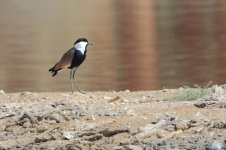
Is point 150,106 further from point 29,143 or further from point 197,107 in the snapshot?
point 29,143

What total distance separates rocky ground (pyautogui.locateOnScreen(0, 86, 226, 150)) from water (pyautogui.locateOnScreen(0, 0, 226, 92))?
7.41 metres

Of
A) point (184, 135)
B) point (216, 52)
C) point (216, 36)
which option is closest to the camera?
point (184, 135)

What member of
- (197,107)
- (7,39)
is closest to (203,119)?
(197,107)

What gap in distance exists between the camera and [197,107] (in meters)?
7.30

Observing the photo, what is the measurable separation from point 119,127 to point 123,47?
17196 mm

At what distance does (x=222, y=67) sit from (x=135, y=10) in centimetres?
2620

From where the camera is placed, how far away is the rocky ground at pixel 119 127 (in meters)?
6.07

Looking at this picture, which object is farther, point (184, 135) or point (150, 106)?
point (150, 106)

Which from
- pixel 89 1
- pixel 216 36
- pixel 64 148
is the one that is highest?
pixel 89 1

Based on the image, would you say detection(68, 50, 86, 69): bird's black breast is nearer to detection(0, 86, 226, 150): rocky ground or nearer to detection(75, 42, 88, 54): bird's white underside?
detection(75, 42, 88, 54): bird's white underside

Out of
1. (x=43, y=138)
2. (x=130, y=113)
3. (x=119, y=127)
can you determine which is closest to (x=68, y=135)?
(x=43, y=138)

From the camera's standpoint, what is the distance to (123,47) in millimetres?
23672

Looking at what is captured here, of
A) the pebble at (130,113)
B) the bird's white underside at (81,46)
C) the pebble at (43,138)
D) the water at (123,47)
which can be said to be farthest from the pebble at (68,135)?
the water at (123,47)

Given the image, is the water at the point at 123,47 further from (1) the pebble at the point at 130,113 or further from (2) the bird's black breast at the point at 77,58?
(1) the pebble at the point at 130,113
